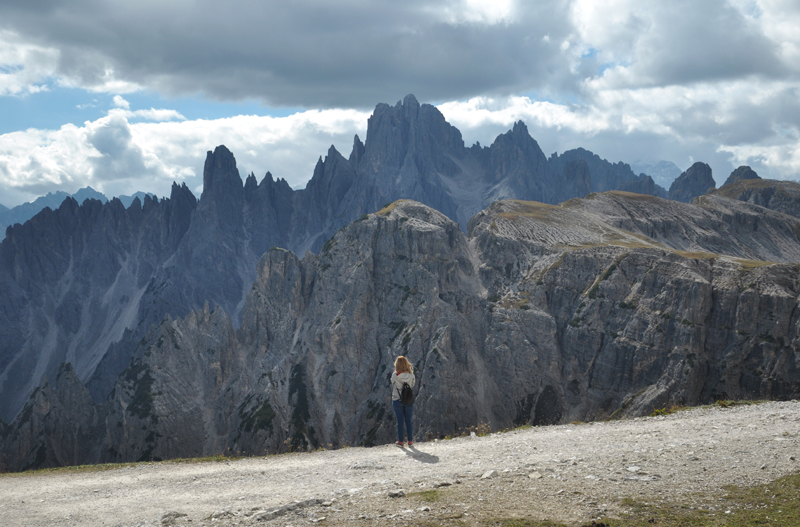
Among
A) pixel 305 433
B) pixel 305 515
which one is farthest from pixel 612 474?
pixel 305 433

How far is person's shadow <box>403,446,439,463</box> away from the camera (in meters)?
18.4

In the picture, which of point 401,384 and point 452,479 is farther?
point 401,384

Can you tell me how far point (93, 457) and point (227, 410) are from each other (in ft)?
126

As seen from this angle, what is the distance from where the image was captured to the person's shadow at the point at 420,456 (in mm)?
18406

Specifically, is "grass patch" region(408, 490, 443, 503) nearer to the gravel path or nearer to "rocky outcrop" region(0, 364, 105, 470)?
the gravel path

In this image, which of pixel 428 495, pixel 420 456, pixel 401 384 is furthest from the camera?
pixel 401 384

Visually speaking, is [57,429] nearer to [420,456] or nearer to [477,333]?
[477,333]

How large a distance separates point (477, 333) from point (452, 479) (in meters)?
98.4

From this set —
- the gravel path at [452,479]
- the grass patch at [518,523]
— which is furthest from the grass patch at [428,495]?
the grass patch at [518,523]

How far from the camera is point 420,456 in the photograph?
19234mm

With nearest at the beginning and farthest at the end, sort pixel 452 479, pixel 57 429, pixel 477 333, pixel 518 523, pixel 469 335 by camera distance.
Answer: pixel 518 523 → pixel 452 479 → pixel 469 335 → pixel 477 333 → pixel 57 429

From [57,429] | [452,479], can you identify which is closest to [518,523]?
[452,479]

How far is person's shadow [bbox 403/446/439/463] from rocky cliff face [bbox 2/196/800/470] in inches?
2691

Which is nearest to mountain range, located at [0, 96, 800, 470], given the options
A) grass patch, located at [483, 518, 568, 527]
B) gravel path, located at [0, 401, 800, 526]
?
gravel path, located at [0, 401, 800, 526]
